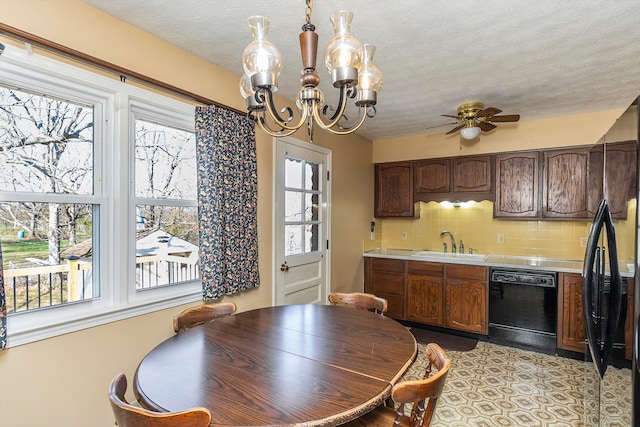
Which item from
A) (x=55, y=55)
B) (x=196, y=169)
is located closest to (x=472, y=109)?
Result: (x=196, y=169)

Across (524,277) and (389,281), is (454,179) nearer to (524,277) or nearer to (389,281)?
(524,277)

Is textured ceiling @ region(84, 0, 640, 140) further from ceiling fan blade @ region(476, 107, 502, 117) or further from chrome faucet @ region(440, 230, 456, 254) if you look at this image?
chrome faucet @ region(440, 230, 456, 254)

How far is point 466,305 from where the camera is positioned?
3684 mm

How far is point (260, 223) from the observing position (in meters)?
2.84

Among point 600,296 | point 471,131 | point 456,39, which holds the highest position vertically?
point 456,39

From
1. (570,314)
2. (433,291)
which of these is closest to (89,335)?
(433,291)

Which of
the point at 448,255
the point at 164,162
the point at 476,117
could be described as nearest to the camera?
the point at 164,162

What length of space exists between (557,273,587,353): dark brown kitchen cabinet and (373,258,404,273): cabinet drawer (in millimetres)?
1627

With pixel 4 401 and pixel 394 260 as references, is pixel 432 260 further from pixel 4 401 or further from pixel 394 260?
pixel 4 401

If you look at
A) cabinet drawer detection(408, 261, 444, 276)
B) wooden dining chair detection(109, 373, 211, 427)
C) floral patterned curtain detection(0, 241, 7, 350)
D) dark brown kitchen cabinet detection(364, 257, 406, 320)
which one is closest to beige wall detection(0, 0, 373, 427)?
floral patterned curtain detection(0, 241, 7, 350)

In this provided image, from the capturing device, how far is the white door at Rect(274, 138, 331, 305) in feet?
9.97

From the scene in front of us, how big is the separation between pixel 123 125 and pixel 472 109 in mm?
2938

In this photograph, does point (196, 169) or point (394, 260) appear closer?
point (196, 169)

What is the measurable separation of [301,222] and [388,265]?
1.50 m
